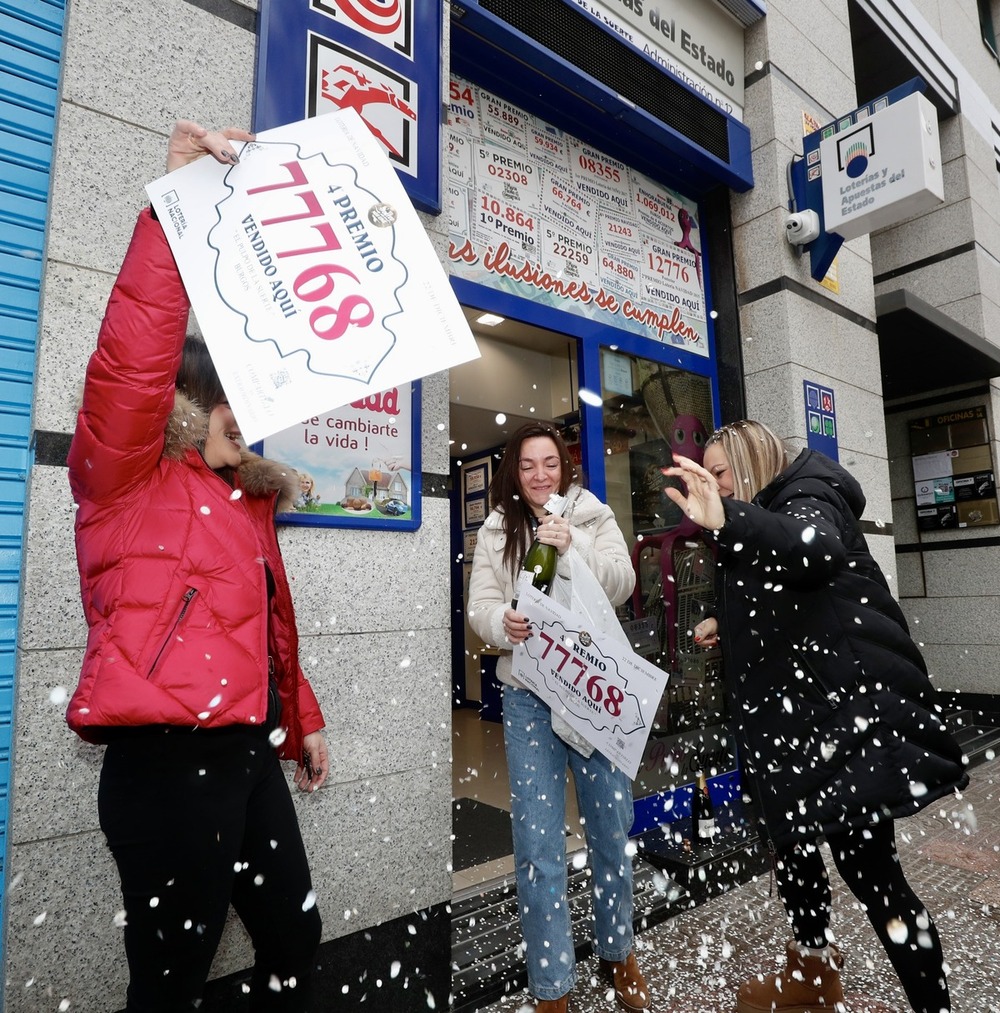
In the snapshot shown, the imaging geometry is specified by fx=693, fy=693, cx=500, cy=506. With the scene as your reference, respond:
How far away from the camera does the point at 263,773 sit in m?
1.65

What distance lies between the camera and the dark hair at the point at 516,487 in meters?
2.53

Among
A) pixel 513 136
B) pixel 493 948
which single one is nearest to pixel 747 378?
pixel 513 136

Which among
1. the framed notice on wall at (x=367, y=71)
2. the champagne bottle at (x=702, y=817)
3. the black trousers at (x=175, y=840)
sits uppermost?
the framed notice on wall at (x=367, y=71)

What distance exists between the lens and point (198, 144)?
62.4 inches

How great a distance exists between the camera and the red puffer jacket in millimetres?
1370

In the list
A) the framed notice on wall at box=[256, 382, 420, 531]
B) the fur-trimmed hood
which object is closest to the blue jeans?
the framed notice on wall at box=[256, 382, 420, 531]

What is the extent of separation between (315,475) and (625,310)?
8.99 feet

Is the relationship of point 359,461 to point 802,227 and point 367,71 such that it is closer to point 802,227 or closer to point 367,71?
point 367,71

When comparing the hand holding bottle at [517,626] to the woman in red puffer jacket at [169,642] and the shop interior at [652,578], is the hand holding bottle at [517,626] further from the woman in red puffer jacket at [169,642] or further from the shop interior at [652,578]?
→ the shop interior at [652,578]

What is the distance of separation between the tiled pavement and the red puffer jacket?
1.79 m

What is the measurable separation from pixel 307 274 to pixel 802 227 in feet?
14.1

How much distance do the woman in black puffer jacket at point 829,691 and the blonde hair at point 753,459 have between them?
67 mm

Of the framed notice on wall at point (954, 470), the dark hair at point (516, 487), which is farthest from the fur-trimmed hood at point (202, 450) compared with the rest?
the framed notice on wall at point (954, 470)

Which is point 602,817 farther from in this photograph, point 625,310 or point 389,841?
point 625,310
